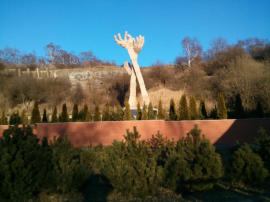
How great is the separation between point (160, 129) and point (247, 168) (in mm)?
5743

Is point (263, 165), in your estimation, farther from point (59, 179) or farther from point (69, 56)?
point (69, 56)

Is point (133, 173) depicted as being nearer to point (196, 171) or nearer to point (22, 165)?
point (196, 171)

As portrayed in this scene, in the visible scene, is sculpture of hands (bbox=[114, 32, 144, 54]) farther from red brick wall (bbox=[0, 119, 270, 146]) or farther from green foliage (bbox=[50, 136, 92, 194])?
green foliage (bbox=[50, 136, 92, 194])

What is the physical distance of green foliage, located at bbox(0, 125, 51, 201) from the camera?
148 inches

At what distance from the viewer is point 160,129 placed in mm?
9992

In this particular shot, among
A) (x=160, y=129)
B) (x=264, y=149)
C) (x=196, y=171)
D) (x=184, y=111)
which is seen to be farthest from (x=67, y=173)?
(x=184, y=111)

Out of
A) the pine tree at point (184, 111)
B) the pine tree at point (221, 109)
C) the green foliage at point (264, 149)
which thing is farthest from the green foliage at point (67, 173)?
the pine tree at point (221, 109)

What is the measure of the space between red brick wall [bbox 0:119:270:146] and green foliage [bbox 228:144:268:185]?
5.15 m

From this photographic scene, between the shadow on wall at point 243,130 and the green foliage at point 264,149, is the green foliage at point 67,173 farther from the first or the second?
the shadow on wall at point 243,130

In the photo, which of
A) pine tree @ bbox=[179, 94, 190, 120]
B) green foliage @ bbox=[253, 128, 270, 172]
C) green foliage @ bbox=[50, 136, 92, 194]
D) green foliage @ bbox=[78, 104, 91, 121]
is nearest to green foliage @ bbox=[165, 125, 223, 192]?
green foliage @ bbox=[253, 128, 270, 172]

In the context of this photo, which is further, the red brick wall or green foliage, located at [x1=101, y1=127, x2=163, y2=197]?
the red brick wall

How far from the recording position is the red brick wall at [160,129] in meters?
9.55

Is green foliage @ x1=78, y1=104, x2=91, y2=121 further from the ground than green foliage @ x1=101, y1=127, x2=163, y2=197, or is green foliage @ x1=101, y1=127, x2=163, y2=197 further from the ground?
green foliage @ x1=78, y1=104, x2=91, y2=121

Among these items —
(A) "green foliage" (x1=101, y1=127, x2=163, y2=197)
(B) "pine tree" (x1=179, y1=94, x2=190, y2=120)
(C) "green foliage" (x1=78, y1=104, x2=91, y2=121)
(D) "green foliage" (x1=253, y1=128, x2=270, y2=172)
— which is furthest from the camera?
(C) "green foliage" (x1=78, y1=104, x2=91, y2=121)
